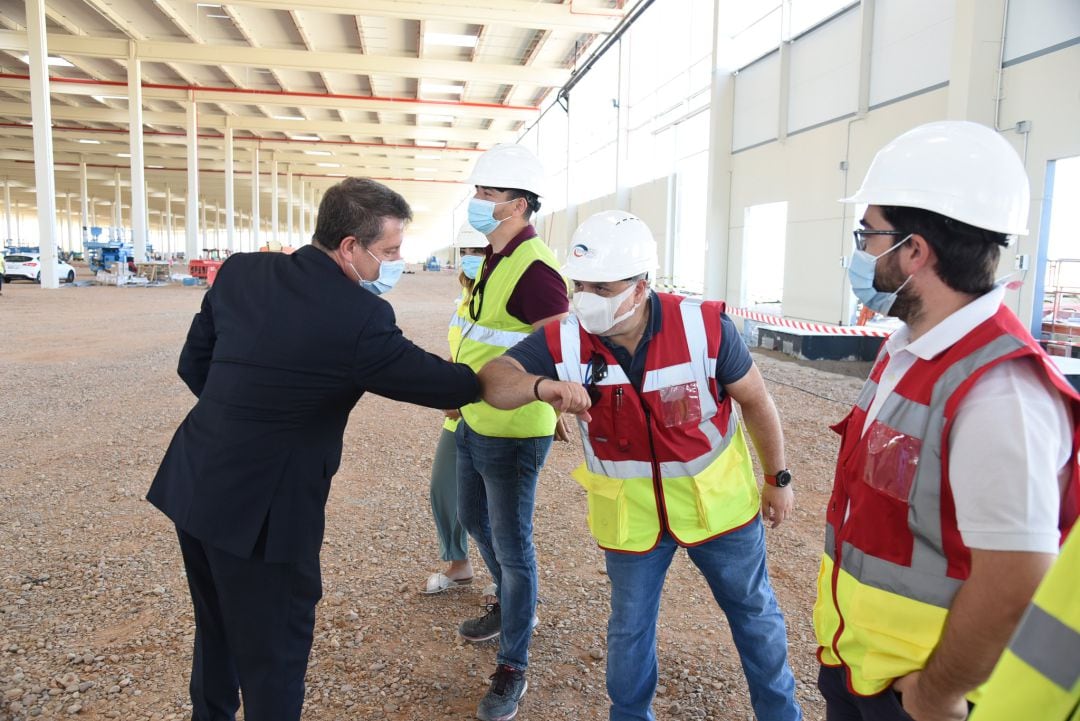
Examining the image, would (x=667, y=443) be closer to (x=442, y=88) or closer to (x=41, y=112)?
(x=41, y=112)

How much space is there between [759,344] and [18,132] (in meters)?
38.3

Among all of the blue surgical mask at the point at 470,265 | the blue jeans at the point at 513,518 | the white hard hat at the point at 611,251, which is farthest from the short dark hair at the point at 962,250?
the blue surgical mask at the point at 470,265

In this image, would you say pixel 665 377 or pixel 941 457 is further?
pixel 665 377

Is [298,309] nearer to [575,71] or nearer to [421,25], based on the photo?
[421,25]

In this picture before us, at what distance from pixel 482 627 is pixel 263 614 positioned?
4.88ft

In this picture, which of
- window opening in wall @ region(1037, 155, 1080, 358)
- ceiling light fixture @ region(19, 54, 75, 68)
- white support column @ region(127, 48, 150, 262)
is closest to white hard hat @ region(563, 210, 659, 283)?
window opening in wall @ region(1037, 155, 1080, 358)

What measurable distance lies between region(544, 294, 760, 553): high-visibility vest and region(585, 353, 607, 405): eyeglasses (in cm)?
1

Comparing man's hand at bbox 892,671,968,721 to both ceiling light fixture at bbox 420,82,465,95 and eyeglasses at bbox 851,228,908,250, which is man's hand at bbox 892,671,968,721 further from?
ceiling light fixture at bbox 420,82,465,95

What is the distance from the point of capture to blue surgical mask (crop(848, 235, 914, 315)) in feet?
5.24

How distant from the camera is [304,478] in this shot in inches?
81.2

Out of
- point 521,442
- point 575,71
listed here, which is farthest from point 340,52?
point 521,442

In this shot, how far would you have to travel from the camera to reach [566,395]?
2.11 meters

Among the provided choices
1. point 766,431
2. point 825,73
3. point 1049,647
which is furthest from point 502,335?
point 825,73

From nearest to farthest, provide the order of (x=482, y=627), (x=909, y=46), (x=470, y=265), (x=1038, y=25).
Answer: (x=482, y=627)
(x=470, y=265)
(x=1038, y=25)
(x=909, y=46)
